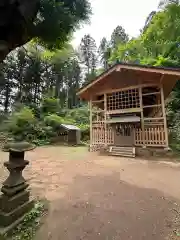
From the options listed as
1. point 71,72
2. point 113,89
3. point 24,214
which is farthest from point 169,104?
point 71,72

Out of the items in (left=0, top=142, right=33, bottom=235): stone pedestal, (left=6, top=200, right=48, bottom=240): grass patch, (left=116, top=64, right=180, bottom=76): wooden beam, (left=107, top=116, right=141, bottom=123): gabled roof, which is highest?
(left=116, top=64, right=180, bottom=76): wooden beam

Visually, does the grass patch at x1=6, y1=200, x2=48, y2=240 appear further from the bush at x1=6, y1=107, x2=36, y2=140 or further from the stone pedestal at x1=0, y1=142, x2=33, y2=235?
the bush at x1=6, y1=107, x2=36, y2=140

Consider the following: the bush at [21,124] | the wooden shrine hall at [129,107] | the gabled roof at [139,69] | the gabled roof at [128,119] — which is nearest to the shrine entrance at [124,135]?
the wooden shrine hall at [129,107]

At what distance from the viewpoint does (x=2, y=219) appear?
8.35ft

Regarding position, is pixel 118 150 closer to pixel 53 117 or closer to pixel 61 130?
pixel 61 130

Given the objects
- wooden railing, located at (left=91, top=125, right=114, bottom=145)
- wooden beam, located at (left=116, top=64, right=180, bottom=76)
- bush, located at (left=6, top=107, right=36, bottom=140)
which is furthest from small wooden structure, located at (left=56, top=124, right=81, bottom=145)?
wooden beam, located at (left=116, top=64, right=180, bottom=76)

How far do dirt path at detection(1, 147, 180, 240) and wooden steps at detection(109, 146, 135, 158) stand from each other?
2.48m

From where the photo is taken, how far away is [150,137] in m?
8.45

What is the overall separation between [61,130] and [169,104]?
9.12 m

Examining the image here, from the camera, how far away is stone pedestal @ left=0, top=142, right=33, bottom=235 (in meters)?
2.57

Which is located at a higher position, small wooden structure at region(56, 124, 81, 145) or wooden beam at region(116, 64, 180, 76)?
wooden beam at region(116, 64, 180, 76)

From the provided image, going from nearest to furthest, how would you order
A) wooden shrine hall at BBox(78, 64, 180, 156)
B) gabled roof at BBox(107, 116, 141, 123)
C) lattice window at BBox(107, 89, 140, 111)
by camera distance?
wooden shrine hall at BBox(78, 64, 180, 156)
gabled roof at BBox(107, 116, 141, 123)
lattice window at BBox(107, 89, 140, 111)

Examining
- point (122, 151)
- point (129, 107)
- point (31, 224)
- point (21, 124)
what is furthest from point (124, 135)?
point (21, 124)

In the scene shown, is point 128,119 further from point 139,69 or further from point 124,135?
point 139,69
